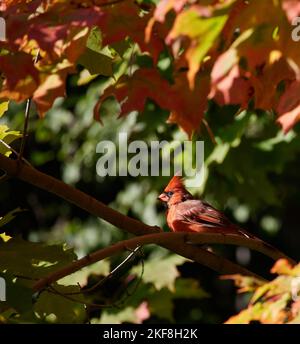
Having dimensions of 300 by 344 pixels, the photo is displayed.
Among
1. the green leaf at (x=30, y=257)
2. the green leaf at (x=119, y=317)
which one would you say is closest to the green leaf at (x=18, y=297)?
A: the green leaf at (x=30, y=257)

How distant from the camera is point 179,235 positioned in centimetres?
258

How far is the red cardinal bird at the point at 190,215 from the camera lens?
386 centimetres

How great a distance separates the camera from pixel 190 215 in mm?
3963

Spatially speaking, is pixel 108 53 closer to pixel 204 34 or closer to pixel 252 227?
pixel 204 34

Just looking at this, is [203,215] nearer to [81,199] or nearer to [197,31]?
[81,199]

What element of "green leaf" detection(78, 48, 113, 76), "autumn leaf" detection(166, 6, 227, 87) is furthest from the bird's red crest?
"autumn leaf" detection(166, 6, 227, 87)

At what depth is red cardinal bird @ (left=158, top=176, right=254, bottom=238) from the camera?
3.86 metres

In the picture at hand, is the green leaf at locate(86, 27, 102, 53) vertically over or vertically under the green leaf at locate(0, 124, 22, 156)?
over

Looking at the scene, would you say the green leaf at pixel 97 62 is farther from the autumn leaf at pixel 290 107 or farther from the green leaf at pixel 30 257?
the autumn leaf at pixel 290 107

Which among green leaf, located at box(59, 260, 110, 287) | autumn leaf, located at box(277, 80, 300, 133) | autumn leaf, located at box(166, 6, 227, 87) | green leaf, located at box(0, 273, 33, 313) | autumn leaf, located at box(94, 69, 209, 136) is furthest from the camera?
green leaf, located at box(59, 260, 110, 287)

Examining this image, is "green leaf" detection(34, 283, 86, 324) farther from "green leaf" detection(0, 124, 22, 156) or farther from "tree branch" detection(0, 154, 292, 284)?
"green leaf" detection(0, 124, 22, 156)

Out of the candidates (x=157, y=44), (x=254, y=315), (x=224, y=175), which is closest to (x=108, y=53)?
(x=157, y=44)

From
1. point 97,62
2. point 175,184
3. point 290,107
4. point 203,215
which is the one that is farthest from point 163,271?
point 290,107

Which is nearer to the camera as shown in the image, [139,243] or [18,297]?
[18,297]
